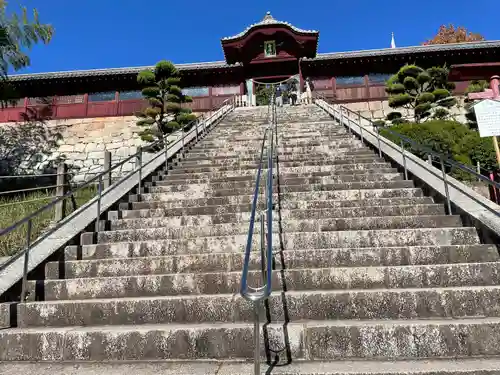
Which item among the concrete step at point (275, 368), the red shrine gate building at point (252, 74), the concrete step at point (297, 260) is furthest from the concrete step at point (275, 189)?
the red shrine gate building at point (252, 74)

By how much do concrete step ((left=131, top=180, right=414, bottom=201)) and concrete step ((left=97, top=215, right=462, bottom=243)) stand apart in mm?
1220

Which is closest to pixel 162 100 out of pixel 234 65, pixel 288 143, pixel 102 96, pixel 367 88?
pixel 234 65

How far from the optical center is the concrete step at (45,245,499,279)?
12.4ft

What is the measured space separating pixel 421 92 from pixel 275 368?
51.1 ft

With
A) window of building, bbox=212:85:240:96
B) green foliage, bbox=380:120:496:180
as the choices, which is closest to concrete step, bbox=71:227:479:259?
green foliage, bbox=380:120:496:180

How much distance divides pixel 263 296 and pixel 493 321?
1.90m

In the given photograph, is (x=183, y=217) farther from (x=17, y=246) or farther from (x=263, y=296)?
(x=263, y=296)

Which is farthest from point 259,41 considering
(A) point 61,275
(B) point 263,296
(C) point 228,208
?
(B) point 263,296

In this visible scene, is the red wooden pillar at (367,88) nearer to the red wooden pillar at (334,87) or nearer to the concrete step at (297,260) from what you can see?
the red wooden pillar at (334,87)

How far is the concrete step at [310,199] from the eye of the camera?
531cm

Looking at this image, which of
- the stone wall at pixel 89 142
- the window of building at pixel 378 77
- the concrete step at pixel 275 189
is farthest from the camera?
the window of building at pixel 378 77

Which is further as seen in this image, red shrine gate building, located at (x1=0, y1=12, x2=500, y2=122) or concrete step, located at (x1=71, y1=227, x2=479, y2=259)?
red shrine gate building, located at (x1=0, y1=12, x2=500, y2=122)

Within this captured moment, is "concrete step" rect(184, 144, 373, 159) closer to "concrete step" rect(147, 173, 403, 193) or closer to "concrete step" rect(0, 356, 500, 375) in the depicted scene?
"concrete step" rect(147, 173, 403, 193)

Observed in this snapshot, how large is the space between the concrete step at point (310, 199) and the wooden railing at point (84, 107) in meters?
14.3
